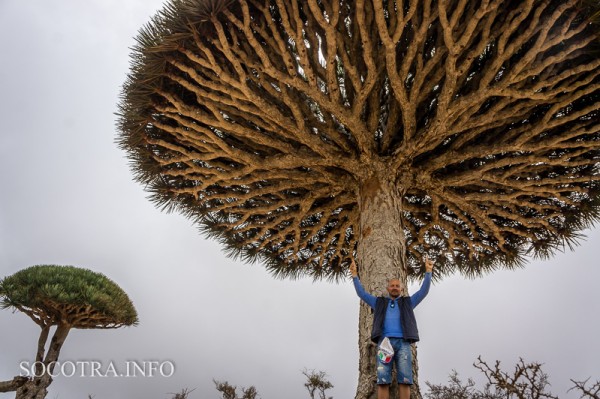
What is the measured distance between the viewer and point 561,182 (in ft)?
17.1

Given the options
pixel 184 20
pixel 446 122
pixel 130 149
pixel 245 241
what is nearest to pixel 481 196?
pixel 446 122

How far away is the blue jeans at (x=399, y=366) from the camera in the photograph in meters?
3.06

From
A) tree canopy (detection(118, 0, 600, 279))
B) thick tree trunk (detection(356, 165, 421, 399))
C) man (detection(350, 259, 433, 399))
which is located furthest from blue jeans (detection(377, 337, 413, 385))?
tree canopy (detection(118, 0, 600, 279))

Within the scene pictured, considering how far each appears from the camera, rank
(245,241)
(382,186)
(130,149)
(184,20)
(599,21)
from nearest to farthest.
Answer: (599,21) < (184,20) < (382,186) < (130,149) < (245,241)

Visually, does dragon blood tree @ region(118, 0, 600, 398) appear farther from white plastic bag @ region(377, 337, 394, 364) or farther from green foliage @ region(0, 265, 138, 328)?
green foliage @ region(0, 265, 138, 328)

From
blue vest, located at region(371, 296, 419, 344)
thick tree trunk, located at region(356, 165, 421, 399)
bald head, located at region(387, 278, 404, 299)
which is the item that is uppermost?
thick tree trunk, located at region(356, 165, 421, 399)

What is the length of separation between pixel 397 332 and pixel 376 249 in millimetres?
1144

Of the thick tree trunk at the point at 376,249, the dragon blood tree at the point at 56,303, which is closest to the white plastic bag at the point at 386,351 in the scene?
the thick tree trunk at the point at 376,249

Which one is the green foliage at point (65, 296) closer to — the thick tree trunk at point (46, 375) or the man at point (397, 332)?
the thick tree trunk at point (46, 375)

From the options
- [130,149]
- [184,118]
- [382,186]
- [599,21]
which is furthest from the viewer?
[130,149]

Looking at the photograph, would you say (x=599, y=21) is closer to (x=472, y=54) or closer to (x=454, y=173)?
(x=472, y=54)

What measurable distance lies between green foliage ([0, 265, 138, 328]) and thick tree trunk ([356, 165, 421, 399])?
6.05 meters

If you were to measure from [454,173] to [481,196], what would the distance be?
0.44 meters

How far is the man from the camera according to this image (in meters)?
3.08
